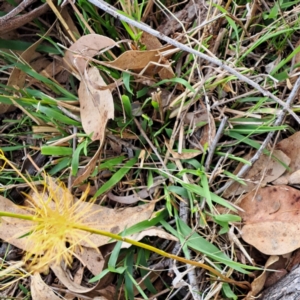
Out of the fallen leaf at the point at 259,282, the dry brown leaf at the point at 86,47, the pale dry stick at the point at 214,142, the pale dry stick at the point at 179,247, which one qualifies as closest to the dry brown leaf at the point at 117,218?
the pale dry stick at the point at 179,247

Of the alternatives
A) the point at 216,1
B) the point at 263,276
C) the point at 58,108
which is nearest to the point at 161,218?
the point at 263,276

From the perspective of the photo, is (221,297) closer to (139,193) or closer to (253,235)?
(253,235)

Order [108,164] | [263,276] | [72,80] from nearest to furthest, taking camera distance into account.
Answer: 1. [263,276]
2. [108,164]
3. [72,80]

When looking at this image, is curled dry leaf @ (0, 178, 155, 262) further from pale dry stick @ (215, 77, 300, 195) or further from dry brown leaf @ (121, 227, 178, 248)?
pale dry stick @ (215, 77, 300, 195)

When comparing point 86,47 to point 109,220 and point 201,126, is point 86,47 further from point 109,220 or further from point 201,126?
point 109,220

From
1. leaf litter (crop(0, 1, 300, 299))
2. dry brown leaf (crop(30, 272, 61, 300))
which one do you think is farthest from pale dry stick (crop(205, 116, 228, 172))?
dry brown leaf (crop(30, 272, 61, 300))

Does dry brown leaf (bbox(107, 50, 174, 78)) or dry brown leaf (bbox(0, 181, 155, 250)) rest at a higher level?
dry brown leaf (bbox(107, 50, 174, 78))

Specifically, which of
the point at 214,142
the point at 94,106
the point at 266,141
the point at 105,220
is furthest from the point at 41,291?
the point at 266,141
